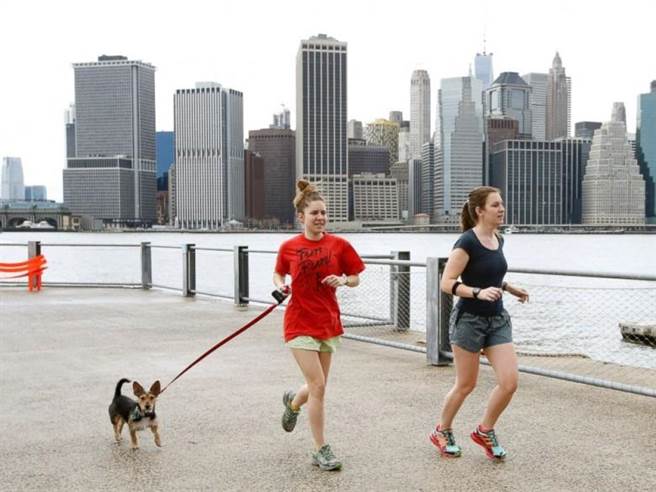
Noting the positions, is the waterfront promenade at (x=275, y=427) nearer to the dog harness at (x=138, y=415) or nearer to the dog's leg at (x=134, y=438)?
the dog's leg at (x=134, y=438)

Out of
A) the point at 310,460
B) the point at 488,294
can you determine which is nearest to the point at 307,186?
the point at 488,294

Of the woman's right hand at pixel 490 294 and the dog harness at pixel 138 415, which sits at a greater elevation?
the woman's right hand at pixel 490 294

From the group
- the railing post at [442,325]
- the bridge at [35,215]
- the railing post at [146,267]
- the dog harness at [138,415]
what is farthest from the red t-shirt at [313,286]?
the bridge at [35,215]

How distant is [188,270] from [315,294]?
11.6 meters

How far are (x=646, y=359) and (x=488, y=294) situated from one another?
16.5 meters

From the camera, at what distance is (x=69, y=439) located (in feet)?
18.0

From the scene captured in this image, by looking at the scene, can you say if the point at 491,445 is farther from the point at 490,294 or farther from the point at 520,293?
the point at 490,294

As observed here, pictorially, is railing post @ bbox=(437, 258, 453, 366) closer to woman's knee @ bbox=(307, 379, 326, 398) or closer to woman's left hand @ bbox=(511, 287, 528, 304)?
woman's left hand @ bbox=(511, 287, 528, 304)

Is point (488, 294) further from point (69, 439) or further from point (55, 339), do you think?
point (55, 339)

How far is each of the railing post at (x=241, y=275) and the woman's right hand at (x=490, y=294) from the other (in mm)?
9740

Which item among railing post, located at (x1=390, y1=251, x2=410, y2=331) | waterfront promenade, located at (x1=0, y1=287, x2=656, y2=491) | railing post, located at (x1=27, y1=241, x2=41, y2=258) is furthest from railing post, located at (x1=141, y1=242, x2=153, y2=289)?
railing post, located at (x1=390, y1=251, x2=410, y2=331)

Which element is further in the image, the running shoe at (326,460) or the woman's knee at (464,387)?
the woman's knee at (464,387)

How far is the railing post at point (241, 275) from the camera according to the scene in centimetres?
1389

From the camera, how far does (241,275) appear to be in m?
14.0
